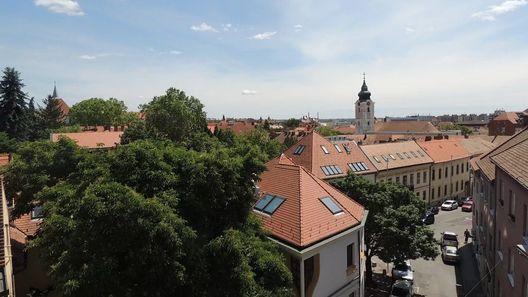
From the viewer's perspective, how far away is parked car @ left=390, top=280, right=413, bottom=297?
2186cm

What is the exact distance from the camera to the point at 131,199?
8844 mm

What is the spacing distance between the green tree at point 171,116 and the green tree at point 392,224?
24.3 m

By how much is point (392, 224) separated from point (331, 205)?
21.7ft

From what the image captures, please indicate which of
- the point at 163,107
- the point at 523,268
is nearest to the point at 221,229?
the point at 523,268

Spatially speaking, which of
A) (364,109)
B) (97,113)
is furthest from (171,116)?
(364,109)

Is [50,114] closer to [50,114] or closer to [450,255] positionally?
[50,114]

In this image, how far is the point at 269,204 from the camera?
17.0m

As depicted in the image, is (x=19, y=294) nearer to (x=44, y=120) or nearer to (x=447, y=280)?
(x=447, y=280)

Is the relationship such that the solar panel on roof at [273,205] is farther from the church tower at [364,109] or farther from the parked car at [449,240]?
the church tower at [364,109]

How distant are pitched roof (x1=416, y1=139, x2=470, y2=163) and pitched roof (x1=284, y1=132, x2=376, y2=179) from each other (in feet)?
48.9

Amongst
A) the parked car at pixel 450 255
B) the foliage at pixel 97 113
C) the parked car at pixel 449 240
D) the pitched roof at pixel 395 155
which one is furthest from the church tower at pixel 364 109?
the parked car at pixel 450 255

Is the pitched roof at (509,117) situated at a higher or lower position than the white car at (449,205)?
higher

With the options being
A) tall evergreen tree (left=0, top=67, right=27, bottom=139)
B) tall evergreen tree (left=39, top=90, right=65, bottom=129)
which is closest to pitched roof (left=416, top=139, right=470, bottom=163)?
tall evergreen tree (left=0, top=67, right=27, bottom=139)

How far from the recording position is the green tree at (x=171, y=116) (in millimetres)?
42781
